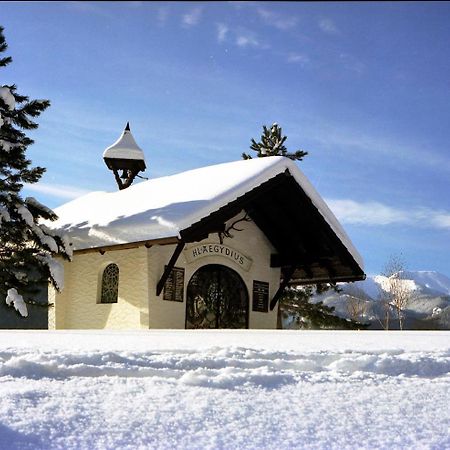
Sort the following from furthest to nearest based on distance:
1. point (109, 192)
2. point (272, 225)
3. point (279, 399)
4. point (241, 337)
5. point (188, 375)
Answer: point (109, 192), point (272, 225), point (241, 337), point (188, 375), point (279, 399)

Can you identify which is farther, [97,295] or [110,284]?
[97,295]

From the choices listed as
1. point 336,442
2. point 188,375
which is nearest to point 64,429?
point 188,375

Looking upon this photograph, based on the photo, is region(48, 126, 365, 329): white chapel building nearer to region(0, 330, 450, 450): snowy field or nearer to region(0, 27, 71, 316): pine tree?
region(0, 27, 71, 316): pine tree

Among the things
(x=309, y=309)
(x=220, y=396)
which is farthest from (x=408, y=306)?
(x=220, y=396)

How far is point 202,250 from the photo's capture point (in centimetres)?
1628

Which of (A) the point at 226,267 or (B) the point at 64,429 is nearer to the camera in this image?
(B) the point at 64,429

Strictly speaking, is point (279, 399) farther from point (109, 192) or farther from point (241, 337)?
point (109, 192)

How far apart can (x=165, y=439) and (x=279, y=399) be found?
130cm

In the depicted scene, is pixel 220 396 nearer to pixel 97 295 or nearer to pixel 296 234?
pixel 97 295

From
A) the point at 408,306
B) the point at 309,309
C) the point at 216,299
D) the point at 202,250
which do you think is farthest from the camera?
the point at 408,306

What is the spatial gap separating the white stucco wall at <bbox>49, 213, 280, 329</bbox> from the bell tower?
5.24 meters

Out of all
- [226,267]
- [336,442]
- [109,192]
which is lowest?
[336,442]

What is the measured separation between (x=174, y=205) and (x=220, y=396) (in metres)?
9.19

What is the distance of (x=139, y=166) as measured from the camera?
21.9 metres
